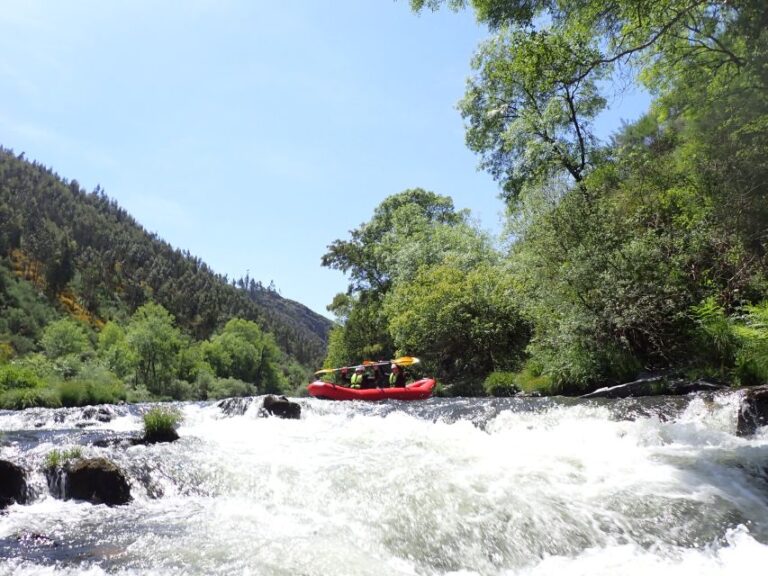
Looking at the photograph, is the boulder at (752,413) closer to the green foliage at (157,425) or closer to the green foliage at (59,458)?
the green foliage at (157,425)

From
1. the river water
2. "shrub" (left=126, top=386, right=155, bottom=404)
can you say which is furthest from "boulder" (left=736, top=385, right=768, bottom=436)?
"shrub" (left=126, top=386, right=155, bottom=404)

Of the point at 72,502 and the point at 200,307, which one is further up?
the point at 200,307

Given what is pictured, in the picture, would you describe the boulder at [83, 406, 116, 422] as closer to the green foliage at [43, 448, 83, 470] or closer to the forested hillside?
the green foliage at [43, 448, 83, 470]

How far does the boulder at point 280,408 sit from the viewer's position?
1583 centimetres

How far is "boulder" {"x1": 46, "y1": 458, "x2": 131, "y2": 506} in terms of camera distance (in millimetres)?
6816

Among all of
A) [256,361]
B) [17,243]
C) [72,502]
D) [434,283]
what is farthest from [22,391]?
[17,243]

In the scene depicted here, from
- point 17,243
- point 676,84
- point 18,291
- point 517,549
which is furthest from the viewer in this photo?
point 17,243

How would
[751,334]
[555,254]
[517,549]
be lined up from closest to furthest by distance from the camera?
[517,549], [751,334], [555,254]

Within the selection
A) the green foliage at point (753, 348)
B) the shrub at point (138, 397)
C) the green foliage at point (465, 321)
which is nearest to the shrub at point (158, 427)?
the green foliage at point (753, 348)

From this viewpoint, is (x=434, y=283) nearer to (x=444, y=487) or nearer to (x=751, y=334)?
(x=751, y=334)

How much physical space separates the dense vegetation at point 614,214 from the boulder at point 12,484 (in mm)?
9837

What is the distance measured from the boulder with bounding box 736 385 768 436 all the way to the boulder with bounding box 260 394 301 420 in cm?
1087

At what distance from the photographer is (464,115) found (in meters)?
27.0

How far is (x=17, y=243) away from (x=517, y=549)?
11066cm
